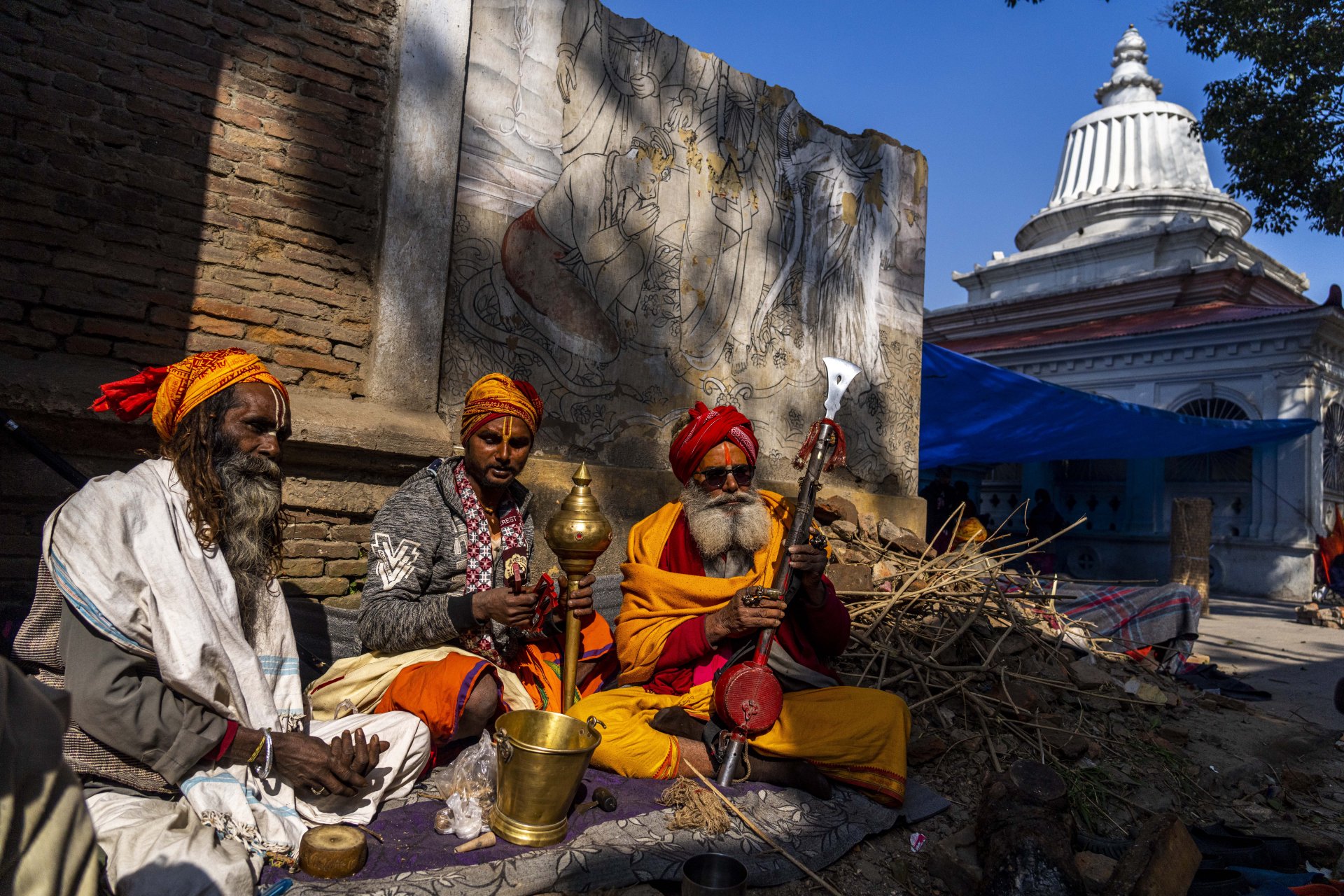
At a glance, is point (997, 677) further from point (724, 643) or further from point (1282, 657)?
point (1282, 657)

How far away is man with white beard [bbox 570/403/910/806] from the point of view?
3.04 m

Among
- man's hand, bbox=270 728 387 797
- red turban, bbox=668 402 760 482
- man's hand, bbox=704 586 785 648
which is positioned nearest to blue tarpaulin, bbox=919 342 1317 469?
red turban, bbox=668 402 760 482

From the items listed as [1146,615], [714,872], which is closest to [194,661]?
[714,872]

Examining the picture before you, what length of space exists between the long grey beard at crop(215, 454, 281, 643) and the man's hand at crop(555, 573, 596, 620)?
1.01 metres

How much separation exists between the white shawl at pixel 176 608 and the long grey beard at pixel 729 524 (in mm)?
1721

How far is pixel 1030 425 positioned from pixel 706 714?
8.54 m

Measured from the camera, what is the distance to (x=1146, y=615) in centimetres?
615

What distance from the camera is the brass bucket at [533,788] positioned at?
2.43m

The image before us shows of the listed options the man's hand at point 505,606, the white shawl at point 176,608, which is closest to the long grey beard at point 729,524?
the man's hand at point 505,606

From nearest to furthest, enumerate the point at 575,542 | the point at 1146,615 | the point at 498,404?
the point at 575,542 < the point at 498,404 < the point at 1146,615

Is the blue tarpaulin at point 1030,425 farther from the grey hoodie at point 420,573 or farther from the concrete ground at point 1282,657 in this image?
the grey hoodie at point 420,573

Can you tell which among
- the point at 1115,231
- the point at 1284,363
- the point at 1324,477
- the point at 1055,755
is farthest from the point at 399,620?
the point at 1115,231

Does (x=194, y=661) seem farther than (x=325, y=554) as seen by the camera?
No

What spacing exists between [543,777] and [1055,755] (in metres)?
2.53
